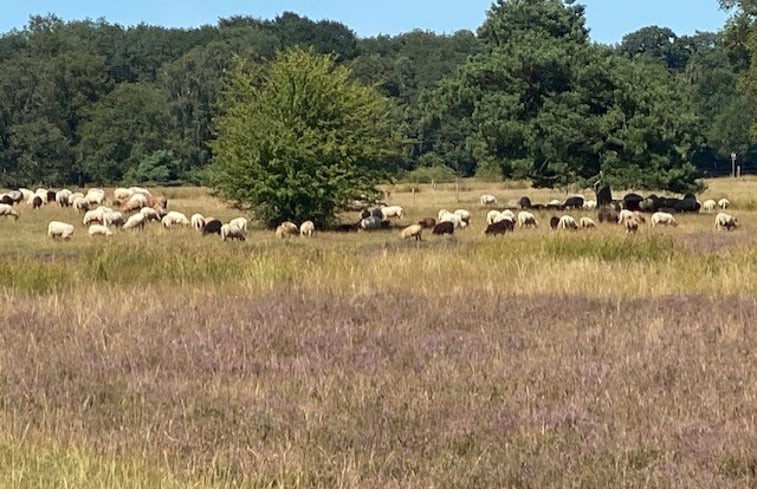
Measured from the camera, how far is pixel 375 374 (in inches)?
360

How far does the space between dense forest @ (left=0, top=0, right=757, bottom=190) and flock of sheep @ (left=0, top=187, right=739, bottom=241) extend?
5.62ft

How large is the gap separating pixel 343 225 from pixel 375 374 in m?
25.2

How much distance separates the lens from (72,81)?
3531 inches

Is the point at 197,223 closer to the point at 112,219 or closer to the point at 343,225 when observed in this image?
the point at 112,219

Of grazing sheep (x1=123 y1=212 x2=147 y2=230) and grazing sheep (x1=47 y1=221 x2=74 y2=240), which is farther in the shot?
grazing sheep (x1=123 y1=212 x2=147 y2=230)

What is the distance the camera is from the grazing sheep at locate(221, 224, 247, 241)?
1125 inches

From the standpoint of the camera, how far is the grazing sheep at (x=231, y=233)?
2859 cm

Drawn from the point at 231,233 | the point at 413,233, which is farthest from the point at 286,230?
the point at 413,233

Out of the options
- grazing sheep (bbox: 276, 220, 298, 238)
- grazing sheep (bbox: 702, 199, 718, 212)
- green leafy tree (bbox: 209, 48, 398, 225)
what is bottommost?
grazing sheep (bbox: 702, 199, 718, 212)

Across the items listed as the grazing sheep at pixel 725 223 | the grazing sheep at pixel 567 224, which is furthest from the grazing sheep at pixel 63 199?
the grazing sheep at pixel 725 223

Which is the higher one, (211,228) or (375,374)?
(375,374)

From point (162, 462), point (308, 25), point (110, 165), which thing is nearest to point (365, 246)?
point (162, 462)

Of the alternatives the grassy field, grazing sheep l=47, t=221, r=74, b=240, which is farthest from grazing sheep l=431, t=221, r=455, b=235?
the grassy field

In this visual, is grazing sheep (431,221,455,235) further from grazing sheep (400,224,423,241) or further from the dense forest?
the dense forest
